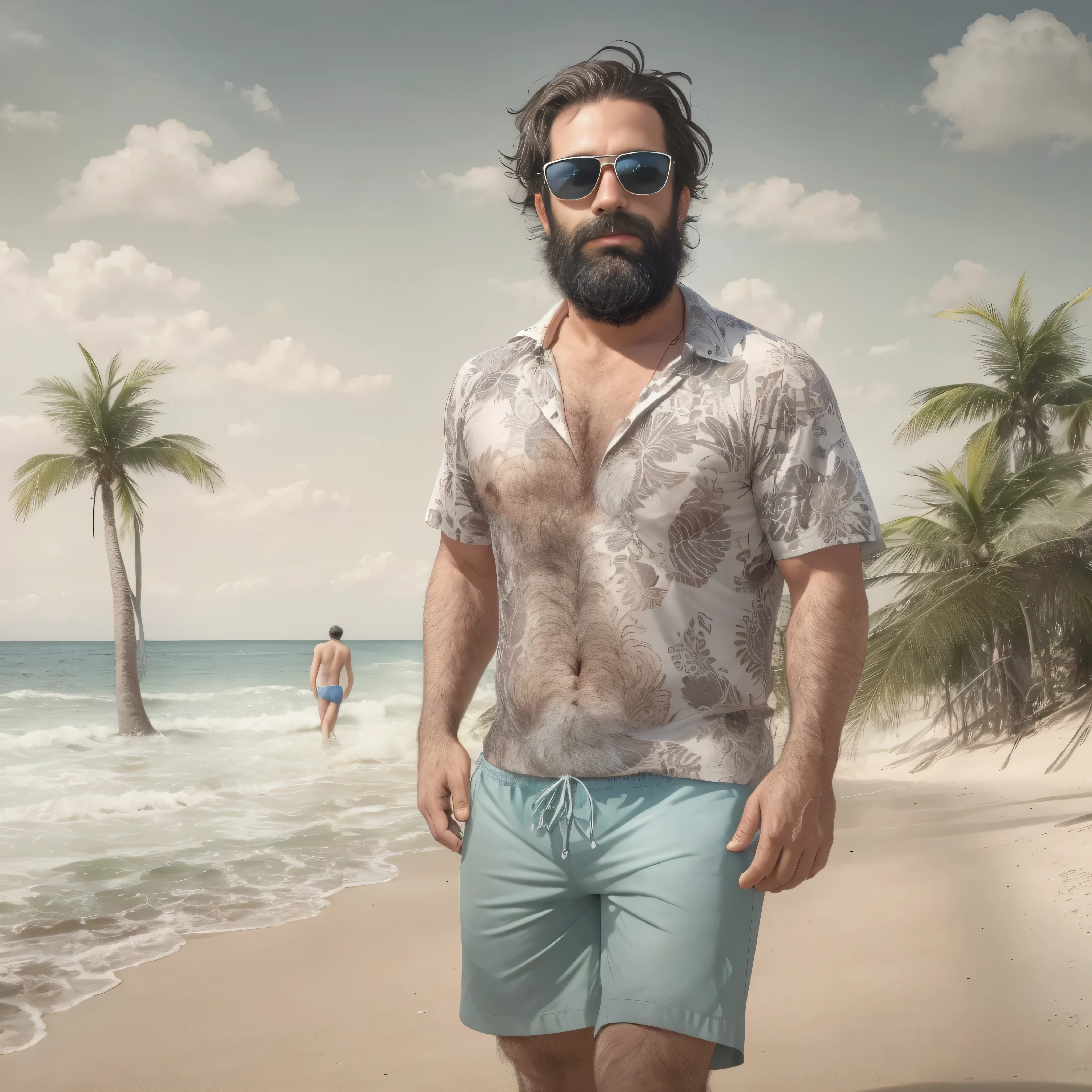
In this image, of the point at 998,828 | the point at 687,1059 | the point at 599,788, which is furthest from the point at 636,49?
the point at 998,828

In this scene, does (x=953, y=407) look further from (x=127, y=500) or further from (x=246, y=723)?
(x=246, y=723)

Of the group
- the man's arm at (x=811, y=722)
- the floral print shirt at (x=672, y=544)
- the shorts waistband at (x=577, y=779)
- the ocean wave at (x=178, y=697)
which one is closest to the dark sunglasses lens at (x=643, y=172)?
the floral print shirt at (x=672, y=544)

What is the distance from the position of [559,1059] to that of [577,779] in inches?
18.5

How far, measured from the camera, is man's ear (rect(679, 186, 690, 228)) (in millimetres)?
1814

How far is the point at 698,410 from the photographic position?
1548 mm

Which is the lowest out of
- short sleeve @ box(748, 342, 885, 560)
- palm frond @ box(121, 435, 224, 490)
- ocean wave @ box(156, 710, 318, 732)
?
ocean wave @ box(156, 710, 318, 732)

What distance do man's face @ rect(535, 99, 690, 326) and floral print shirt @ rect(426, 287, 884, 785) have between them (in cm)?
10

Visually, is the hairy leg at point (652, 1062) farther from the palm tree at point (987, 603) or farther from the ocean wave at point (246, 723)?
the ocean wave at point (246, 723)

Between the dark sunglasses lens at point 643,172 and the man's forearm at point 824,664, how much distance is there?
2.29 ft

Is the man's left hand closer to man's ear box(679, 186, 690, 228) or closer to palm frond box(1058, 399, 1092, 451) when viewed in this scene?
man's ear box(679, 186, 690, 228)

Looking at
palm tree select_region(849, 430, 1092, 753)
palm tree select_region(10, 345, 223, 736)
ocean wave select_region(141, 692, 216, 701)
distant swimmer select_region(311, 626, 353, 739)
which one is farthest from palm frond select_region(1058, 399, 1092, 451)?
ocean wave select_region(141, 692, 216, 701)

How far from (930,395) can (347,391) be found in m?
50.8

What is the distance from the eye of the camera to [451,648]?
1.95 m

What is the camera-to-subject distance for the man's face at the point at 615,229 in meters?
1.66
